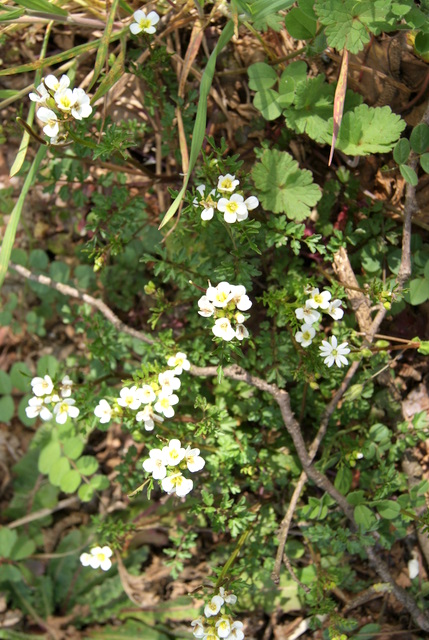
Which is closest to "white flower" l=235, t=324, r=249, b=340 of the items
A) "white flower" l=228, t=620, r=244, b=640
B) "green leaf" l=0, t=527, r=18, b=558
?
"white flower" l=228, t=620, r=244, b=640

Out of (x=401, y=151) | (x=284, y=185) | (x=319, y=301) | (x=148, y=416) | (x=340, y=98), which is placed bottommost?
(x=148, y=416)

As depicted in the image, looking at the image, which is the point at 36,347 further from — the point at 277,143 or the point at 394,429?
the point at 394,429

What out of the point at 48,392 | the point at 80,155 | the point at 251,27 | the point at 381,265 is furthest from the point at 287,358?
the point at 251,27

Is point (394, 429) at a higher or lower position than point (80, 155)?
lower

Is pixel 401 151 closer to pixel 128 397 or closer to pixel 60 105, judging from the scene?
pixel 60 105

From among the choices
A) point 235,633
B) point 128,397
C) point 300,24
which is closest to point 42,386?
point 128,397

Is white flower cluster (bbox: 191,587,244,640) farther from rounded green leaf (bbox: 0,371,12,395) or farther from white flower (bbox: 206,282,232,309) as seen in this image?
rounded green leaf (bbox: 0,371,12,395)

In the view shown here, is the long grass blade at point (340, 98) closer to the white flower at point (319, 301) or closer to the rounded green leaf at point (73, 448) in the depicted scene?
the white flower at point (319, 301)
